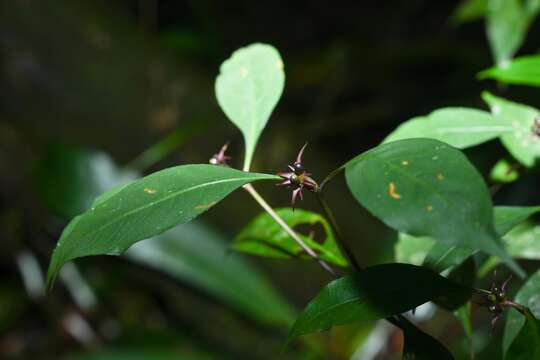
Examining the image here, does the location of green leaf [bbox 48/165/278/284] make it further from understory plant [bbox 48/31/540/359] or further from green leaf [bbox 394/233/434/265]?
green leaf [bbox 394/233/434/265]

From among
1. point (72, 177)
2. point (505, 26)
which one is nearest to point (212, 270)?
point (72, 177)

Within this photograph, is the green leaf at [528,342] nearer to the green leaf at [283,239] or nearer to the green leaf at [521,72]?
the green leaf at [283,239]

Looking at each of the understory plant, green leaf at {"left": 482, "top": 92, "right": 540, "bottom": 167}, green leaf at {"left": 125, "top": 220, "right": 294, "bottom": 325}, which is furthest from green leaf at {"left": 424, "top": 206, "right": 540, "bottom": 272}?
green leaf at {"left": 125, "top": 220, "right": 294, "bottom": 325}

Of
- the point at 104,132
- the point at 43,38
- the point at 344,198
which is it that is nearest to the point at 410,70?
the point at 344,198

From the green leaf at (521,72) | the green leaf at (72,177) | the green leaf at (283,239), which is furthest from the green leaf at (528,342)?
the green leaf at (72,177)

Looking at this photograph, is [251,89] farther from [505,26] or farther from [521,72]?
[505,26]
